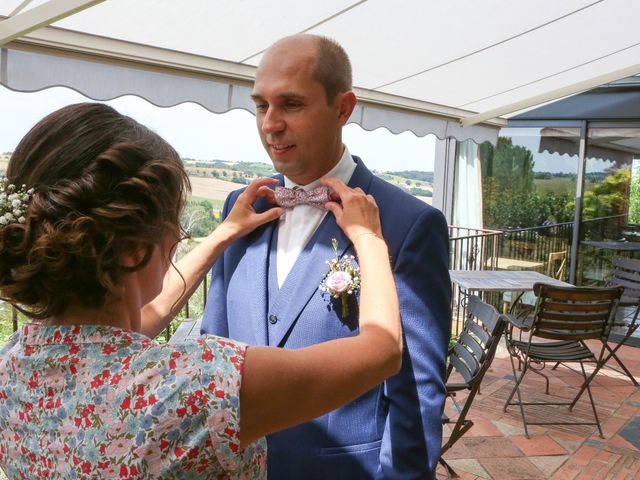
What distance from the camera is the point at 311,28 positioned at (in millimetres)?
3889

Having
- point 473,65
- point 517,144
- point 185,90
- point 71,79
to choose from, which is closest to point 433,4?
point 473,65

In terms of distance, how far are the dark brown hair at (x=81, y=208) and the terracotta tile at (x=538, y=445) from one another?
142 inches

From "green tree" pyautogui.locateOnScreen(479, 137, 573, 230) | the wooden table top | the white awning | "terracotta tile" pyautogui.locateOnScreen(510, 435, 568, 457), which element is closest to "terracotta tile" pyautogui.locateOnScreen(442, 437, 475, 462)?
"terracotta tile" pyautogui.locateOnScreen(510, 435, 568, 457)

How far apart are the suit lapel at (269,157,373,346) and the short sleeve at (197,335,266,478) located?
19.7 inches

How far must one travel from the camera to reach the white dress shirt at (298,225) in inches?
63.6

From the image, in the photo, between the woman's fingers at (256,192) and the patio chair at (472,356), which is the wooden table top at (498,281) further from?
the woman's fingers at (256,192)

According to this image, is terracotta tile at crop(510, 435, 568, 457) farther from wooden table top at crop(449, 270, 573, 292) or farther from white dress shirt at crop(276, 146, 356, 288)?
white dress shirt at crop(276, 146, 356, 288)

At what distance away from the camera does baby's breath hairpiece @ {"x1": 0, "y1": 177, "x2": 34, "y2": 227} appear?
0.95 metres

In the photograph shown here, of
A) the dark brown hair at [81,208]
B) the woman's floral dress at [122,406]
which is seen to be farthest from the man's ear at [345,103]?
the woman's floral dress at [122,406]

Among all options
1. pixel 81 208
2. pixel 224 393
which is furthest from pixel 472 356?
pixel 81 208

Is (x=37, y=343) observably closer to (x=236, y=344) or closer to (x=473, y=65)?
(x=236, y=344)

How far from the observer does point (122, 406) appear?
3.00 ft

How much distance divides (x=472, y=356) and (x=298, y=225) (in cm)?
203

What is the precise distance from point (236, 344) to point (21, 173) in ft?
1.63
